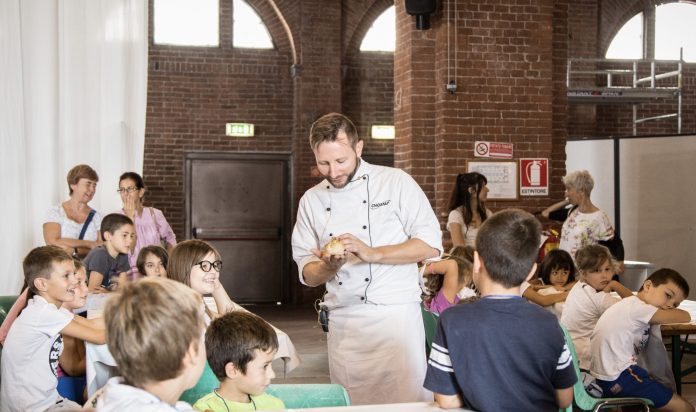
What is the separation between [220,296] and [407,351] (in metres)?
1.13

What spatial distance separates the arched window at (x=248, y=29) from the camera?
13.7 meters

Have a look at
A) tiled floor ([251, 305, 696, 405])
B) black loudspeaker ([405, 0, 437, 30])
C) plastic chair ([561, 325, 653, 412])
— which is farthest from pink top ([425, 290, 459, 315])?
black loudspeaker ([405, 0, 437, 30])

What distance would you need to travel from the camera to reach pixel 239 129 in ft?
44.9

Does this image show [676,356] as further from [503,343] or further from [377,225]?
[503,343]

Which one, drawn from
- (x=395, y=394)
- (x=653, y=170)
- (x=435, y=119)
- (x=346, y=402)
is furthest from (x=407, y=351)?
(x=653, y=170)

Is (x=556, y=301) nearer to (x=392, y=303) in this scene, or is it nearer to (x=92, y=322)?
(x=392, y=303)

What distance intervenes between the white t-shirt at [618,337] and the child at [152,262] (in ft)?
8.82

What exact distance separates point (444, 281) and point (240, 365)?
2606 mm

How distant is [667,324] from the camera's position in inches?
214

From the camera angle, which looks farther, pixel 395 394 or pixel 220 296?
pixel 220 296

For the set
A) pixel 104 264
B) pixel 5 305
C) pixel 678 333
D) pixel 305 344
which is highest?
pixel 104 264

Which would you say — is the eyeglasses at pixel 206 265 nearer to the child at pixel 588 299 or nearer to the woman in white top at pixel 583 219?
→ the child at pixel 588 299

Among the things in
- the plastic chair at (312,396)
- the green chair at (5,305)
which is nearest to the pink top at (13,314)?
the green chair at (5,305)

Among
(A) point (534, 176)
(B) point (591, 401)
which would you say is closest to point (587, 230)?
(A) point (534, 176)
